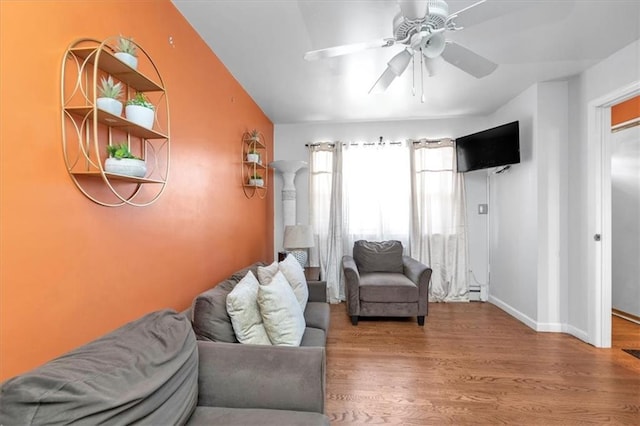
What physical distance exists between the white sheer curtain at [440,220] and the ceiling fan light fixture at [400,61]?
7.57ft

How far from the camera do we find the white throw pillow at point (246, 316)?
1571 mm

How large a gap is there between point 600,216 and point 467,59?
2.12 metres

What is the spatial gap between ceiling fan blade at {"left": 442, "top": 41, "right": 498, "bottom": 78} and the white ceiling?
16cm

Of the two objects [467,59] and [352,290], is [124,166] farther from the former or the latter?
[352,290]

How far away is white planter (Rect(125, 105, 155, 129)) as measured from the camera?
1.21 meters

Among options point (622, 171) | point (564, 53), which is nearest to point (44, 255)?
point (564, 53)

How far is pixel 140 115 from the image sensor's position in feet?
4.05

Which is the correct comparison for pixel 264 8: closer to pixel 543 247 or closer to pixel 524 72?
pixel 524 72

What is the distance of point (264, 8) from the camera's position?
1.80 meters

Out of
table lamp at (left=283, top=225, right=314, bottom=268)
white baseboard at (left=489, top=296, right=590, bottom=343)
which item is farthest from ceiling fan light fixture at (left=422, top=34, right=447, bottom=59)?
white baseboard at (left=489, top=296, right=590, bottom=343)

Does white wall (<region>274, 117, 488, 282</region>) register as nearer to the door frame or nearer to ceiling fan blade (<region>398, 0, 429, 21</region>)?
the door frame

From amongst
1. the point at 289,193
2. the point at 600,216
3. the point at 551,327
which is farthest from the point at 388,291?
the point at 600,216

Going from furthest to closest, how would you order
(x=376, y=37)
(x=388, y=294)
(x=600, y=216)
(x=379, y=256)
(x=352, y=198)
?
(x=352, y=198) → (x=379, y=256) → (x=388, y=294) → (x=600, y=216) → (x=376, y=37)

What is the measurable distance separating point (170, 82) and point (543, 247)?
3.72 m
